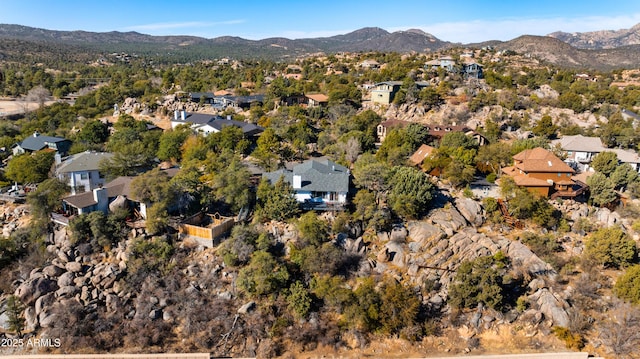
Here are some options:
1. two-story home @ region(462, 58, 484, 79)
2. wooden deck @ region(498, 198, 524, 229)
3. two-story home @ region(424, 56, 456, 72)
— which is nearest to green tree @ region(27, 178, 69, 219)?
wooden deck @ region(498, 198, 524, 229)

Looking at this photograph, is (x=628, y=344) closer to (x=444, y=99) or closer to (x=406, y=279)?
(x=406, y=279)

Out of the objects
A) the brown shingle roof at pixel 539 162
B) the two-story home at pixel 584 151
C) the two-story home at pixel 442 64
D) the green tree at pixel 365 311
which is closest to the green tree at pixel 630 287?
the brown shingle roof at pixel 539 162

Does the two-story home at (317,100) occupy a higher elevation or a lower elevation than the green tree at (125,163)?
higher

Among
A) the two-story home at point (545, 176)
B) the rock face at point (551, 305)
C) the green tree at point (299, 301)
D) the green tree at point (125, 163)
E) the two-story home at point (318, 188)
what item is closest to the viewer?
the green tree at point (299, 301)

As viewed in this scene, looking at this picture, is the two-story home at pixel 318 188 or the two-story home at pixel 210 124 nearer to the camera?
the two-story home at pixel 318 188

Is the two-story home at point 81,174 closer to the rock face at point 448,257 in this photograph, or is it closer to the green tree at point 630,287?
the rock face at point 448,257

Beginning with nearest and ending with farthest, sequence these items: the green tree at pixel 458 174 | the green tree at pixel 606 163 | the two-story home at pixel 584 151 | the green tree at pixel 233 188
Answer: the green tree at pixel 233 188
the green tree at pixel 458 174
the green tree at pixel 606 163
the two-story home at pixel 584 151

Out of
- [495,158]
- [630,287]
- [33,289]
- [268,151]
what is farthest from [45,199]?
[630,287]

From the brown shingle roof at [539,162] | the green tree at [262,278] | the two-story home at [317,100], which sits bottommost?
the green tree at [262,278]

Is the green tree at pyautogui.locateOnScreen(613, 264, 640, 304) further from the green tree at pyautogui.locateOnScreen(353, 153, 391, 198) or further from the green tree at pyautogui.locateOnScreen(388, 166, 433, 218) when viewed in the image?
the green tree at pyautogui.locateOnScreen(353, 153, 391, 198)
